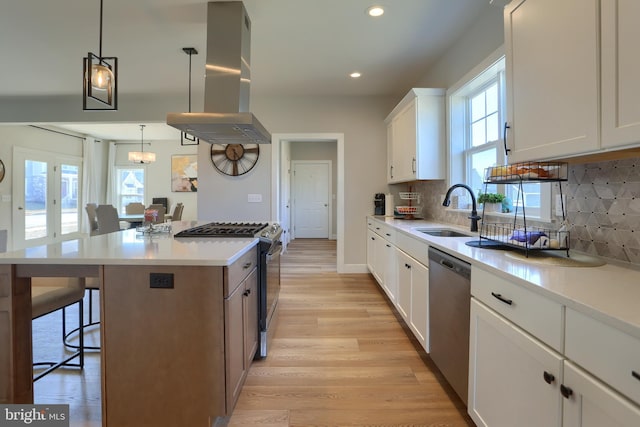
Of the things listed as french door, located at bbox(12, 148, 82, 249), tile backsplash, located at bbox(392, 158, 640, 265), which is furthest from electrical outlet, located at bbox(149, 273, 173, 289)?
french door, located at bbox(12, 148, 82, 249)

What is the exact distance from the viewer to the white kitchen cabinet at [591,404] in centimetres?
75

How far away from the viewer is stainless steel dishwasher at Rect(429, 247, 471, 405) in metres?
1.54

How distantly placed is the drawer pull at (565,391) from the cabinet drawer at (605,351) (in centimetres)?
9

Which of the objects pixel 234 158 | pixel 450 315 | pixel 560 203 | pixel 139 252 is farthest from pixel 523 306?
pixel 234 158

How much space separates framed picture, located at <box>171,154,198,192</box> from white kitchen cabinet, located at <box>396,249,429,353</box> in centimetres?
712

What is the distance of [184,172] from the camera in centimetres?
848

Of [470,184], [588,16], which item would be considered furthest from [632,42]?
[470,184]

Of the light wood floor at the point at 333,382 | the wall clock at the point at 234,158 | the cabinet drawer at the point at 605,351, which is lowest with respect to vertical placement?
the light wood floor at the point at 333,382

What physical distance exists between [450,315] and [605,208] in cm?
86

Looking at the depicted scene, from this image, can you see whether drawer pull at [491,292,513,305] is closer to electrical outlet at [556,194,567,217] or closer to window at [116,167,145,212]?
electrical outlet at [556,194,567,217]

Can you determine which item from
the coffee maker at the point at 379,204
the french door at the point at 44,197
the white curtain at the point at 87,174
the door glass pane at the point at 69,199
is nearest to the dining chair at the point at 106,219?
the french door at the point at 44,197

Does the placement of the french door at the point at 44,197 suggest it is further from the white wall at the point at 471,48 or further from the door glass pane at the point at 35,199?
the white wall at the point at 471,48

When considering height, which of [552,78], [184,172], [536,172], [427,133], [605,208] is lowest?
[605,208]

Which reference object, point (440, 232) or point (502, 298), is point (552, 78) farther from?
point (440, 232)
